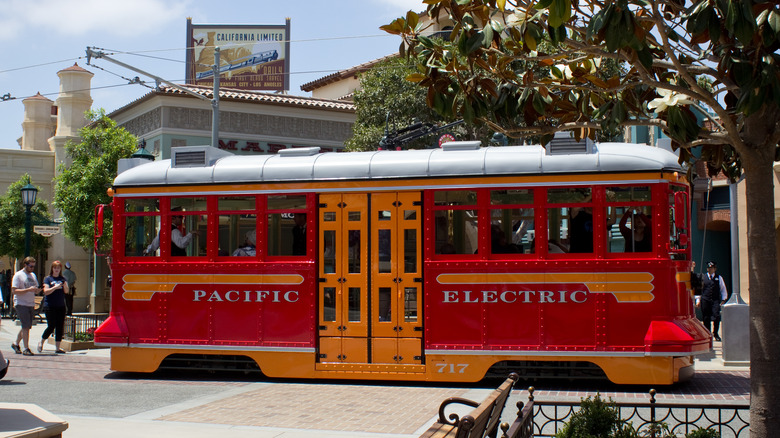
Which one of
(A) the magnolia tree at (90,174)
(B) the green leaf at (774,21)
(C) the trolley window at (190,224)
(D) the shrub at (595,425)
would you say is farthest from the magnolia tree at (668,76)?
(A) the magnolia tree at (90,174)

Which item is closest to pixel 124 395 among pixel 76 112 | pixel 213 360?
pixel 213 360

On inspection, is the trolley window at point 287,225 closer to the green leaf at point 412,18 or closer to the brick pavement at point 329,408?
the brick pavement at point 329,408

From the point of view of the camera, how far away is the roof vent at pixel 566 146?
37.0ft

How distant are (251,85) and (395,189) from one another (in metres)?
36.4

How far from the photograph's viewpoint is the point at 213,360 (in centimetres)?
1260

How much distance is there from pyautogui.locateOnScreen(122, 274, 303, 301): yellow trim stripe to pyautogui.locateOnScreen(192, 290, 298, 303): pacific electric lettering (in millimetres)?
141

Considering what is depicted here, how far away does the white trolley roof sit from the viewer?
1120 cm

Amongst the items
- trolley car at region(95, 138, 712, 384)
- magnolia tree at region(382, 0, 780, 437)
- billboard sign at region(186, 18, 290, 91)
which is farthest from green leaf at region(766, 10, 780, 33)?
billboard sign at region(186, 18, 290, 91)

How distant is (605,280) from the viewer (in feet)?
36.4

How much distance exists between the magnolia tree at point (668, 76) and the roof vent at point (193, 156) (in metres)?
6.34

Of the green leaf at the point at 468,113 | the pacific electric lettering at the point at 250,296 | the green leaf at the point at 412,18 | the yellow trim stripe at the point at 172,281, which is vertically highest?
the green leaf at the point at 412,18

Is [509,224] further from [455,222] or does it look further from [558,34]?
[558,34]

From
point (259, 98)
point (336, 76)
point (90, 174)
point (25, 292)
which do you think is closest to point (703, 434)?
point (25, 292)

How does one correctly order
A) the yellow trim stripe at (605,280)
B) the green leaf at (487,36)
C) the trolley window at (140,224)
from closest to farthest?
the green leaf at (487,36)
the yellow trim stripe at (605,280)
the trolley window at (140,224)
